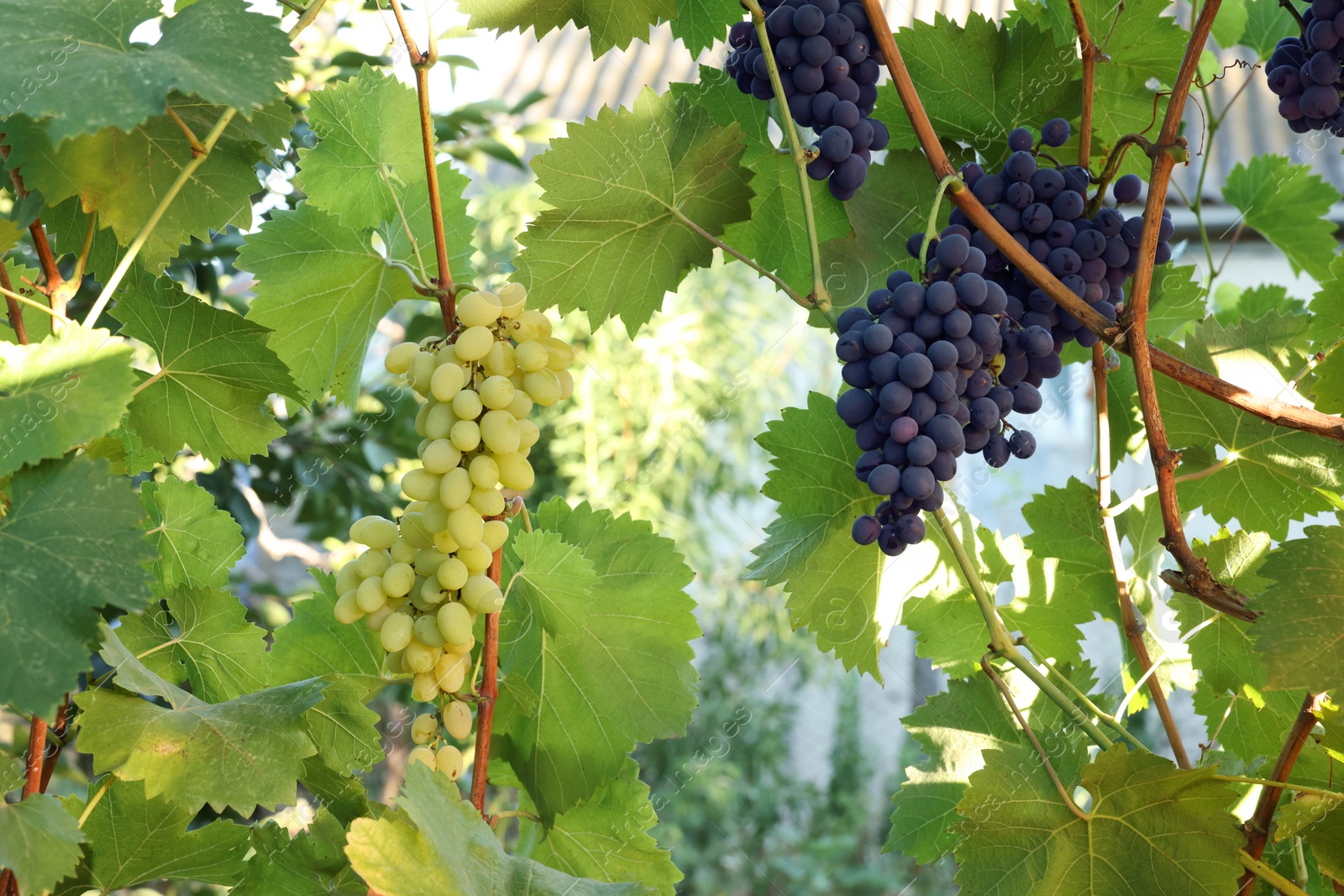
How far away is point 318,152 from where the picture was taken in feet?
1.55

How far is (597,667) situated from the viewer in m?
0.45

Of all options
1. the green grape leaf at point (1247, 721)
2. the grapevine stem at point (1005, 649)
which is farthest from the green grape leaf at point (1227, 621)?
the grapevine stem at point (1005, 649)

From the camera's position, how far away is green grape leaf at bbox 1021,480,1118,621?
1.81 ft

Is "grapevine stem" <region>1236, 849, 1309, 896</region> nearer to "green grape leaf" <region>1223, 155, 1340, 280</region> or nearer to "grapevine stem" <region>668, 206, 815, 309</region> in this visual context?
"grapevine stem" <region>668, 206, 815, 309</region>

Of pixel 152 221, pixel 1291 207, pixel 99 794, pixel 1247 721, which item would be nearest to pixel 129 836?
pixel 99 794

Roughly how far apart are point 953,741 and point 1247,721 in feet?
0.57

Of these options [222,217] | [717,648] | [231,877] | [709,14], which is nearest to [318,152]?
[222,217]

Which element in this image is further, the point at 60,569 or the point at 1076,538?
the point at 1076,538

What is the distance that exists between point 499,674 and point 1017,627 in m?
0.30

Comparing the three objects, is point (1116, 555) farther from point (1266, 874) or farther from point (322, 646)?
point (322, 646)

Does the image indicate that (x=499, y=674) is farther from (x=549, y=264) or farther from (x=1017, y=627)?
(x=1017, y=627)

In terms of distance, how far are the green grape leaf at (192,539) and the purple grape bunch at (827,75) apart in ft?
1.01

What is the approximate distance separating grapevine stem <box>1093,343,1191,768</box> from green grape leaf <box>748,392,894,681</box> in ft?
0.38

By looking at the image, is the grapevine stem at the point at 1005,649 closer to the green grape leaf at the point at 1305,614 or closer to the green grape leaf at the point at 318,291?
the green grape leaf at the point at 1305,614
